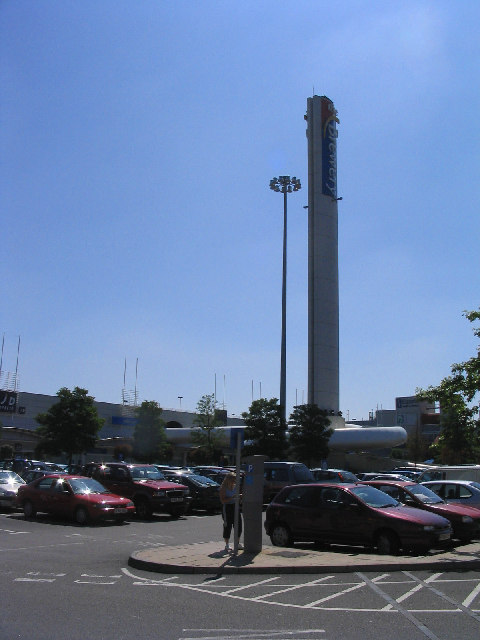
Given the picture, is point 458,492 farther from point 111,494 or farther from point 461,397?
point 111,494

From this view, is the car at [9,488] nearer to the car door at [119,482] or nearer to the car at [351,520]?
the car door at [119,482]

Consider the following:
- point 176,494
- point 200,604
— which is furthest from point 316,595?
point 176,494

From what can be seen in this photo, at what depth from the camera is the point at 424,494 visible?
1723 cm

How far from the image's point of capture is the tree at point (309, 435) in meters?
47.2

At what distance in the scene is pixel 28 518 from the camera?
68.8ft

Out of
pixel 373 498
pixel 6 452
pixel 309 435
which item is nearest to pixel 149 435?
pixel 309 435

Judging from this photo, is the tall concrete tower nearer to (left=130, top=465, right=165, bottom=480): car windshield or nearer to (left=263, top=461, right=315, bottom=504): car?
(left=263, top=461, right=315, bottom=504): car

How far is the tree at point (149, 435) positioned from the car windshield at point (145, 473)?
28208 millimetres

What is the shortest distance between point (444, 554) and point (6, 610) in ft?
28.5

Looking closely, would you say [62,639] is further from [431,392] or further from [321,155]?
[321,155]

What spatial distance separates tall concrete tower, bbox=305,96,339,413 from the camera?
70.2 m

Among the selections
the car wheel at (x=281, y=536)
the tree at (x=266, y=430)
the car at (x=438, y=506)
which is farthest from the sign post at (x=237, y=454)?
the tree at (x=266, y=430)

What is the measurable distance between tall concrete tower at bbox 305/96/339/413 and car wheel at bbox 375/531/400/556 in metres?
56.8

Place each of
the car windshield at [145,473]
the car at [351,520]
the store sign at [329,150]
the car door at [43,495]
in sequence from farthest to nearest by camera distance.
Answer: the store sign at [329,150]
the car windshield at [145,473]
the car door at [43,495]
the car at [351,520]
